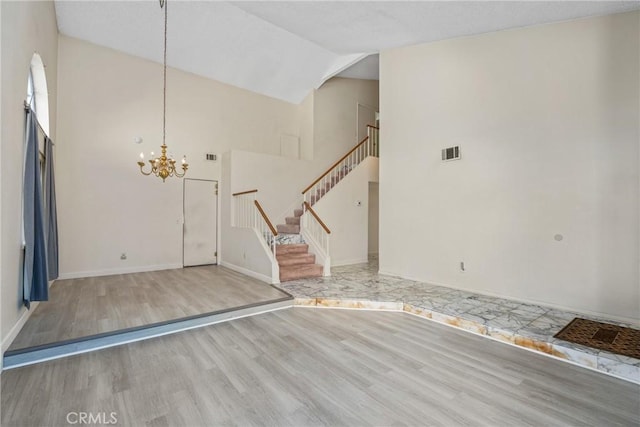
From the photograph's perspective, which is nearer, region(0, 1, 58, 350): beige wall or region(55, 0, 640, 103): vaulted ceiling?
region(0, 1, 58, 350): beige wall

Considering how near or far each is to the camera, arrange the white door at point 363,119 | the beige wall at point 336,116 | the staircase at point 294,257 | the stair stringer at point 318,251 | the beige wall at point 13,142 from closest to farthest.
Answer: the beige wall at point 13,142 < the staircase at point 294,257 < the stair stringer at point 318,251 < the beige wall at point 336,116 < the white door at point 363,119

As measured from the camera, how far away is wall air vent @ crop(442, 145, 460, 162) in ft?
16.1

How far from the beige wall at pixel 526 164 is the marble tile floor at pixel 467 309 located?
1.29 feet

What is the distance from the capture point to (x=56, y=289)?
473cm

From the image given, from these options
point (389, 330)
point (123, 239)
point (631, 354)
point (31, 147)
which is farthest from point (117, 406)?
point (123, 239)

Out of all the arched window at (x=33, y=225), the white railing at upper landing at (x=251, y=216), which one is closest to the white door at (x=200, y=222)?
the white railing at upper landing at (x=251, y=216)

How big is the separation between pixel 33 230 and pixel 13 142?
0.95 metres

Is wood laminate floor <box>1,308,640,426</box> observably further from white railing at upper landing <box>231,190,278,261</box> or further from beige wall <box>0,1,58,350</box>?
white railing at upper landing <box>231,190,278,261</box>

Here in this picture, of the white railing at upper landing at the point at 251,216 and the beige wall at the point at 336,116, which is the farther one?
the beige wall at the point at 336,116

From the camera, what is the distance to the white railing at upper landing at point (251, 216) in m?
5.71

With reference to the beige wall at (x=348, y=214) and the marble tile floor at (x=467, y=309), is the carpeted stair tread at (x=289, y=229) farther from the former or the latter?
the marble tile floor at (x=467, y=309)

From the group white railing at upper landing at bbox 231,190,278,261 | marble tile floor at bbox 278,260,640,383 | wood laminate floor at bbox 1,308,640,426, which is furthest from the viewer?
white railing at upper landing at bbox 231,190,278,261

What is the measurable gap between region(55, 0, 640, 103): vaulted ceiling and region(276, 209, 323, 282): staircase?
3.93 m

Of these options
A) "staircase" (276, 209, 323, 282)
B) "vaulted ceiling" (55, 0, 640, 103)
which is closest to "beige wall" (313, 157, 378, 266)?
"staircase" (276, 209, 323, 282)
